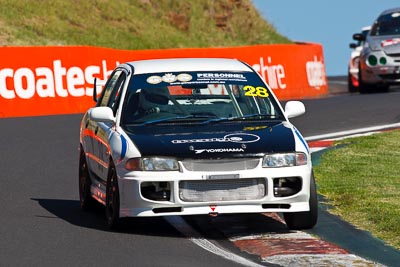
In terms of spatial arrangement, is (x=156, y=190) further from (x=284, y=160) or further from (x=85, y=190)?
(x=85, y=190)

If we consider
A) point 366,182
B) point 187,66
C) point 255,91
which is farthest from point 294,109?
point 366,182

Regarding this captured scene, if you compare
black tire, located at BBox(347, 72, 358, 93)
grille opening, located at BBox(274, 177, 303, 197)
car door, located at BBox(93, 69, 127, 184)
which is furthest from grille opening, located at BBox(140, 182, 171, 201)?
black tire, located at BBox(347, 72, 358, 93)

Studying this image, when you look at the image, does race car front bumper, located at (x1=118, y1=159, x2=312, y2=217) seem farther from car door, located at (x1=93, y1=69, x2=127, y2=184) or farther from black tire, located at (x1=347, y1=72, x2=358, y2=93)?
black tire, located at (x1=347, y1=72, x2=358, y2=93)

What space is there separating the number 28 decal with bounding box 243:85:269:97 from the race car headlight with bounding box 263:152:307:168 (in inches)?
51.8

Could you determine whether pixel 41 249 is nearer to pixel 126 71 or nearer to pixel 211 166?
pixel 211 166

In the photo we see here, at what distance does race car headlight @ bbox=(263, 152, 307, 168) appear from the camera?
34.9 ft

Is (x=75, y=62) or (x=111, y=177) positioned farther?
(x=75, y=62)

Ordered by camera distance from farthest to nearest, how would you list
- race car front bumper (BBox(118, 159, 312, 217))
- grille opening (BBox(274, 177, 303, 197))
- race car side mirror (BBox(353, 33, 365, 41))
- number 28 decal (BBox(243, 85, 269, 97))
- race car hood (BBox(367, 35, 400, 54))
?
race car side mirror (BBox(353, 33, 365, 41)) → race car hood (BBox(367, 35, 400, 54)) → number 28 decal (BBox(243, 85, 269, 97)) → grille opening (BBox(274, 177, 303, 197)) → race car front bumper (BBox(118, 159, 312, 217))

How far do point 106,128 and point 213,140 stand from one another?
137cm

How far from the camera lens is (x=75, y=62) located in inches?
1131

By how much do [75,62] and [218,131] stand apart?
17867 millimetres

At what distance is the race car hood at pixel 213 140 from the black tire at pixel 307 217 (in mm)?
461

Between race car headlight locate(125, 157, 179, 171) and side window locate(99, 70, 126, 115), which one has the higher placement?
side window locate(99, 70, 126, 115)

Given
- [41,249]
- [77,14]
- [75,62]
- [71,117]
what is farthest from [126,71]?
[77,14]
